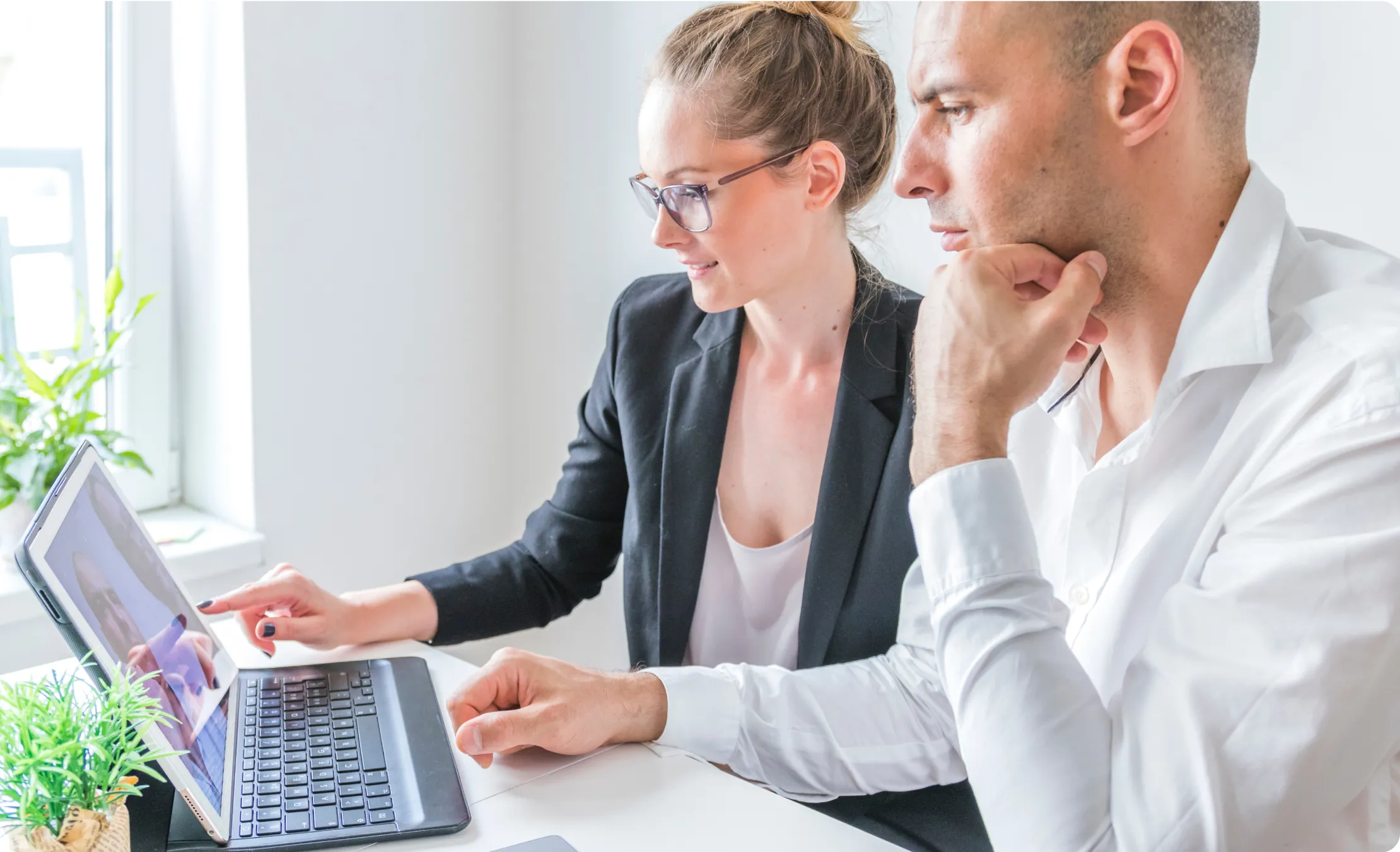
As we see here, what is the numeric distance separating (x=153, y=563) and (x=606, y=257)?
1.21 metres

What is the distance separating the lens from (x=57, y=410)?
1782 mm

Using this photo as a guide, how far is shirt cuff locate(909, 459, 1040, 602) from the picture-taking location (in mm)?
891

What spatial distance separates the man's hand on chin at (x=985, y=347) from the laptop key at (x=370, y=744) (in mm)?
540

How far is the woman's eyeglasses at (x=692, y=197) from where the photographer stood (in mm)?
1430

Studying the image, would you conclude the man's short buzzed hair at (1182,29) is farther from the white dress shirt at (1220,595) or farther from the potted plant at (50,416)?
the potted plant at (50,416)

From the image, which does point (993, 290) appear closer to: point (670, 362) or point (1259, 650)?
point (1259, 650)

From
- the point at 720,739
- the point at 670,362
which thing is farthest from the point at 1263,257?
the point at 670,362

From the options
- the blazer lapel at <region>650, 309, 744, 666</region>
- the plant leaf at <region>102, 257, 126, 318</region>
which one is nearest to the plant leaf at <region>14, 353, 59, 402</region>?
the plant leaf at <region>102, 257, 126, 318</region>

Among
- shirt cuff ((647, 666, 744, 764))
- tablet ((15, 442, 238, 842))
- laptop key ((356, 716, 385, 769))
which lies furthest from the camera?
shirt cuff ((647, 666, 744, 764))

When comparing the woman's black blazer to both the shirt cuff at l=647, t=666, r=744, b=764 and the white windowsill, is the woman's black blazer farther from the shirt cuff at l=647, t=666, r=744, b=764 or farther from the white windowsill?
the white windowsill

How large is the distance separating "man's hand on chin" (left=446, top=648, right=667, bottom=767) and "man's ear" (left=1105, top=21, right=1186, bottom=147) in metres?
0.67

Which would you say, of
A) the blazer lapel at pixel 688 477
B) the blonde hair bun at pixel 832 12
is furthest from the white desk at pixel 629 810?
the blonde hair bun at pixel 832 12

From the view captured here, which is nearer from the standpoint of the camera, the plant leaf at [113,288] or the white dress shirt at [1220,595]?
the white dress shirt at [1220,595]

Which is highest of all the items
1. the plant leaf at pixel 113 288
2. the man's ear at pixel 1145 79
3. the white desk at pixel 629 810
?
the man's ear at pixel 1145 79
